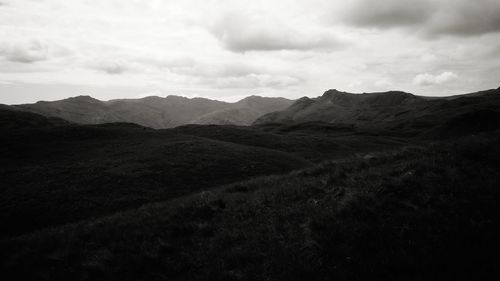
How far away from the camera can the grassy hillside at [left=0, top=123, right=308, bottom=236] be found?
2425 centimetres

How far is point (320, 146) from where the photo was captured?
60.7 metres

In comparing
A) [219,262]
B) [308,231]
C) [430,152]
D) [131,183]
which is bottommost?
[131,183]

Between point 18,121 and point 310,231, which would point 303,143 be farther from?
point 18,121

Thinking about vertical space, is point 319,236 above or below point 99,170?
above

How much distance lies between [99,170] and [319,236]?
2952 cm

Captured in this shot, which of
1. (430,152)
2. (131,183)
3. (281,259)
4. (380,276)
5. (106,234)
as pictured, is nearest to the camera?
(380,276)

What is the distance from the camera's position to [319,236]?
379 inches

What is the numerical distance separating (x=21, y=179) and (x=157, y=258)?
27141mm

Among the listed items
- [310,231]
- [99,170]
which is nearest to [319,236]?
[310,231]

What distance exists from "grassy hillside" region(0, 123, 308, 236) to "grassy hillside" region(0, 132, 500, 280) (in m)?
10.7

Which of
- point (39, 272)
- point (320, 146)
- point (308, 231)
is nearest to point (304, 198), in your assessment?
point (308, 231)

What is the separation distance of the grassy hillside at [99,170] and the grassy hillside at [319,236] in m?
10.7

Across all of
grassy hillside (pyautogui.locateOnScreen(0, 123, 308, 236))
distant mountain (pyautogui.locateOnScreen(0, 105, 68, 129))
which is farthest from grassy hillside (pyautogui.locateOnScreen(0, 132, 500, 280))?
distant mountain (pyautogui.locateOnScreen(0, 105, 68, 129))

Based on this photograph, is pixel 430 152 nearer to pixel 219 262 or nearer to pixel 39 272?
pixel 219 262
